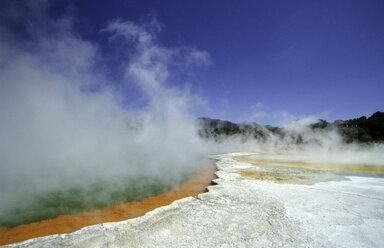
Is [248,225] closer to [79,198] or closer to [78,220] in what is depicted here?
[78,220]

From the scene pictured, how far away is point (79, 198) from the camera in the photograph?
266 inches

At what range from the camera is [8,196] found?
270 inches

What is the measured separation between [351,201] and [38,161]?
61.6 ft

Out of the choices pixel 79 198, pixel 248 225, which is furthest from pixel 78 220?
→ pixel 248 225

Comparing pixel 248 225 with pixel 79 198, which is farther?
pixel 79 198

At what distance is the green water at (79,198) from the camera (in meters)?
5.29

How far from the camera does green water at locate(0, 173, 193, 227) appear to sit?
529 centimetres

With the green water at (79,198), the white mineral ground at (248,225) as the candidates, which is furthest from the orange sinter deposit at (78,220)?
the white mineral ground at (248,225)

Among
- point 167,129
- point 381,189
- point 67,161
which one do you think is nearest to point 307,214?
point 381,189

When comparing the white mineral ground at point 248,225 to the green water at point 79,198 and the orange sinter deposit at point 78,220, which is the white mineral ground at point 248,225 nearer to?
the orange sinter deposit at point 78,220

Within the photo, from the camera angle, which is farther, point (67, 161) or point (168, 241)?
point (67, 161)

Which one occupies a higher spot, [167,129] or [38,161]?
[167,129]

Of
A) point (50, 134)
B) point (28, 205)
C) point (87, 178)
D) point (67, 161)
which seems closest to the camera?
point (28, 205)

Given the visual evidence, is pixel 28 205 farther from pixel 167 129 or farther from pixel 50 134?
pixel 167 129
